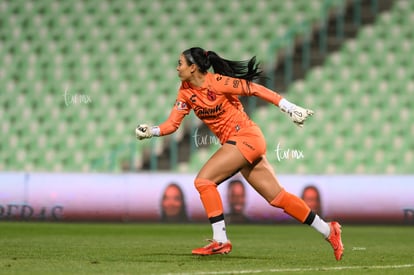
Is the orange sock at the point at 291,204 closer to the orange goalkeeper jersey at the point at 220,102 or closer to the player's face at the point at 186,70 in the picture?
the orange goalkeeper jersey at the point at 220,102

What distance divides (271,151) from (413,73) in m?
3.49

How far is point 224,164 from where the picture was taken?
25.4ft

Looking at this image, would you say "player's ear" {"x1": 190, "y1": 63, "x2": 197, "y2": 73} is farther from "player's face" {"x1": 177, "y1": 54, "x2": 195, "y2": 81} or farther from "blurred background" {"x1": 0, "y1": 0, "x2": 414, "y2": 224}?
"blurred background" {"x1": 0, "y1": 0, "x2": 414, "y2": 224}

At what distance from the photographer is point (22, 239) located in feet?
34.8

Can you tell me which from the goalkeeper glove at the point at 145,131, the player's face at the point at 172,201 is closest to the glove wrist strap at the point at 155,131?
the goalkeeper glove at the point at 145,131

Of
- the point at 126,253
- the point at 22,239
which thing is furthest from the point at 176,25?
the point at 126,253

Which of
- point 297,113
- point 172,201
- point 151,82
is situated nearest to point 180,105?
point 297,113

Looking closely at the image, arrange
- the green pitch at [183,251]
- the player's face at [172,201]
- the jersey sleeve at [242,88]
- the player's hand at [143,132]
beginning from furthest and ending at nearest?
the player's face at [172,201], the player's hand at [143,132], the jersey sleeve at [242,88], the green pitch at [183,251]

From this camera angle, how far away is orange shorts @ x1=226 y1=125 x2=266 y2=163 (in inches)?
305

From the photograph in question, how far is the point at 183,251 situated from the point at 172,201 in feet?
20.4

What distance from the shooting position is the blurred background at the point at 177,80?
54.8 feet

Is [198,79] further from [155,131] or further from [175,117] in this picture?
[155,131]

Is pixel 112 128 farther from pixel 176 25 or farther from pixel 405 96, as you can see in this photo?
pixel 405 96

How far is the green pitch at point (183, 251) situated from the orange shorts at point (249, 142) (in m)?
0.92
